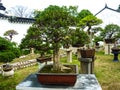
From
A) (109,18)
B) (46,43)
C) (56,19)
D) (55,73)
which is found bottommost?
(55,73)

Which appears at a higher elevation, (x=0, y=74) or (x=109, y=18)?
(x=109, y=18)

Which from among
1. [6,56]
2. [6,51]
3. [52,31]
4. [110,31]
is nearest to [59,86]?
[52,31]

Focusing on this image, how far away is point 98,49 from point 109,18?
4296 mm

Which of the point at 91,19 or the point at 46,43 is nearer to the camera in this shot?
the point at 46,43

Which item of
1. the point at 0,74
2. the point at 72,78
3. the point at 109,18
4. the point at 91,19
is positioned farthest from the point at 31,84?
the point at 109,18

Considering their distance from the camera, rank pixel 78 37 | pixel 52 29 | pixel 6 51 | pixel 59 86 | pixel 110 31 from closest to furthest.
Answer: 1. pixel 59 86
2. pixel 52 29
3. pixel 78 37
4. pixel 6 51
5. pixel 110 31

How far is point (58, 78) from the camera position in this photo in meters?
1.81

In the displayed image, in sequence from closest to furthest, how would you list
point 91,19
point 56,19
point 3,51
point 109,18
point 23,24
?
point 56,19 < point 3,51 < point 91,19 < point 23,24 < point 109,18

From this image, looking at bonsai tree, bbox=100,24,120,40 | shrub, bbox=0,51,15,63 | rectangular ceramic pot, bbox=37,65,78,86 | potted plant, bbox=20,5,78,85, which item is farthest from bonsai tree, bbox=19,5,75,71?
bonsai tree, bbox=100,24,120,40

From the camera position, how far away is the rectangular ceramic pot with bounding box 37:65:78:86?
179 cm

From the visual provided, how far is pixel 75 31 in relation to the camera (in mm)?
2164

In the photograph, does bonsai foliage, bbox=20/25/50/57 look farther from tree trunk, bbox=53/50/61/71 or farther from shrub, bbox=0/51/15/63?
shrub, bbox=0/51/15/63

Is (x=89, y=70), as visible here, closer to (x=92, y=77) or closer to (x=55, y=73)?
(x=92, y=77)

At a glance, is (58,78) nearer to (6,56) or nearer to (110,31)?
(6,56)
